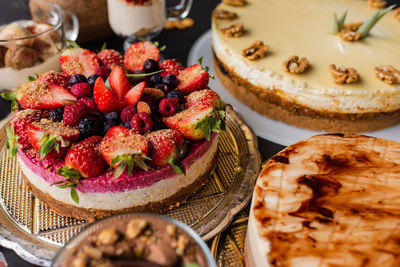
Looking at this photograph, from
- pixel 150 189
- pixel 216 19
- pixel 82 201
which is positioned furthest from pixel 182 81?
pixel 216 19

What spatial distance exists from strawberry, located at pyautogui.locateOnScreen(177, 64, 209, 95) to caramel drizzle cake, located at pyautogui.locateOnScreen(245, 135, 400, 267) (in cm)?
51

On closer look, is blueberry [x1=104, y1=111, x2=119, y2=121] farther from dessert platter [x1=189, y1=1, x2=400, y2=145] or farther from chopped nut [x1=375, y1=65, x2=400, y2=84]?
chopped nut [x1=375, y1=65, x2=400, y2=84]

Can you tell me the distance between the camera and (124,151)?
139 centimetres

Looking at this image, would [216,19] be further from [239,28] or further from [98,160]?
[98,160]

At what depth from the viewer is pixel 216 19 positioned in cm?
249

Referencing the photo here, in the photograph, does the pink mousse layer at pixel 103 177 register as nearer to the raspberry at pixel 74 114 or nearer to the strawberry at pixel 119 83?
the raspberry at pixel 74 114

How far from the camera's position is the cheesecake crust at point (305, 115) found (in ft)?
6.93

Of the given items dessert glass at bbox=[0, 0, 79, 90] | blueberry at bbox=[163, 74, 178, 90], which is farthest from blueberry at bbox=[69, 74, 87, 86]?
dessert glass at bbox=[0, 0, 79, 90]

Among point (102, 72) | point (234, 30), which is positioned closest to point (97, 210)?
point (102, 72)

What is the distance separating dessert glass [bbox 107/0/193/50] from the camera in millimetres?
2441

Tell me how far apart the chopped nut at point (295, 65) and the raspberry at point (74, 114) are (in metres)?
1.09

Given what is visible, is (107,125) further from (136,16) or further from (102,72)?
(136,16)

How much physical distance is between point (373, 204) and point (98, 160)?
98cm

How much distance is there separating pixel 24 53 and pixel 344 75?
1779 mm
